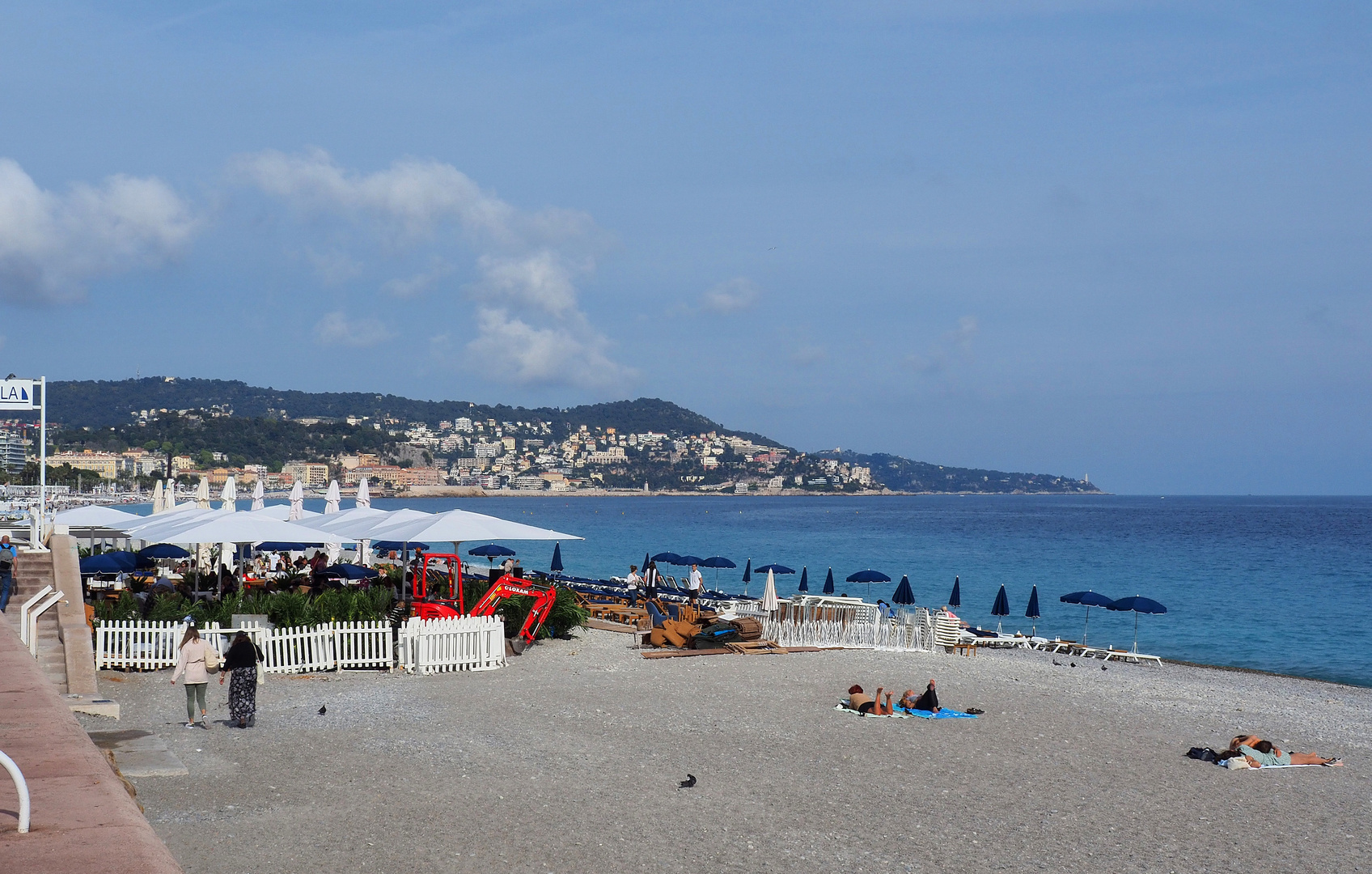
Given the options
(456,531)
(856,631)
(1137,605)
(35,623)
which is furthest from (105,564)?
Answer: (1137,605)

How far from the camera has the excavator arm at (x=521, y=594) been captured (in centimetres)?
1631

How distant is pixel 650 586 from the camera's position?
26.7m

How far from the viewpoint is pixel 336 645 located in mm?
14930

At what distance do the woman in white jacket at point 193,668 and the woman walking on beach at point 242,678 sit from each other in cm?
22

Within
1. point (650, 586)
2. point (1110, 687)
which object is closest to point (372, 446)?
point (650, 586)

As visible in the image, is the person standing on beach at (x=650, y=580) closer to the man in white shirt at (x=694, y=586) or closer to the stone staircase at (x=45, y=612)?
the man in white shirt at (x=694, y=586)

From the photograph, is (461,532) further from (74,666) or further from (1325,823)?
(1325,823)

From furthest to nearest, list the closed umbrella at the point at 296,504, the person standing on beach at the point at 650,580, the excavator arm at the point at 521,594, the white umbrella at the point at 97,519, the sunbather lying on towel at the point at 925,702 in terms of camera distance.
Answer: the person standing on beach at the point at 650,580
the closed umbrella at the point at 296,504
the white umbrella at the point at 97,519
the excavator arm at the point at 521,594
the sunbather lying on towel at the point at 925,702

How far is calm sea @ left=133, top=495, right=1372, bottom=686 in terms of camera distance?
30906 mm

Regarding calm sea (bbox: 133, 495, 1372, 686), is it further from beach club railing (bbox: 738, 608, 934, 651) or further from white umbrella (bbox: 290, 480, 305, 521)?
white umbrella (bbox: 290, 480, 305, 521)

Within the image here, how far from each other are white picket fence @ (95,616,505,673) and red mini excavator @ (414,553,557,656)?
61 cm

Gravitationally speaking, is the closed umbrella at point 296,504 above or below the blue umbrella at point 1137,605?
above

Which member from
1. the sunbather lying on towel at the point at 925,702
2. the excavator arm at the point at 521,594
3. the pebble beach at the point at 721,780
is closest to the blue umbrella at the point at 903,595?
the pebble beach at the point at 721,780

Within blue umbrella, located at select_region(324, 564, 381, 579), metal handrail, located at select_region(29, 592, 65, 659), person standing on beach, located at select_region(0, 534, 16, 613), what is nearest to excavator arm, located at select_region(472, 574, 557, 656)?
blue umbrella, located at select_region(324, 564, 381, 579)
